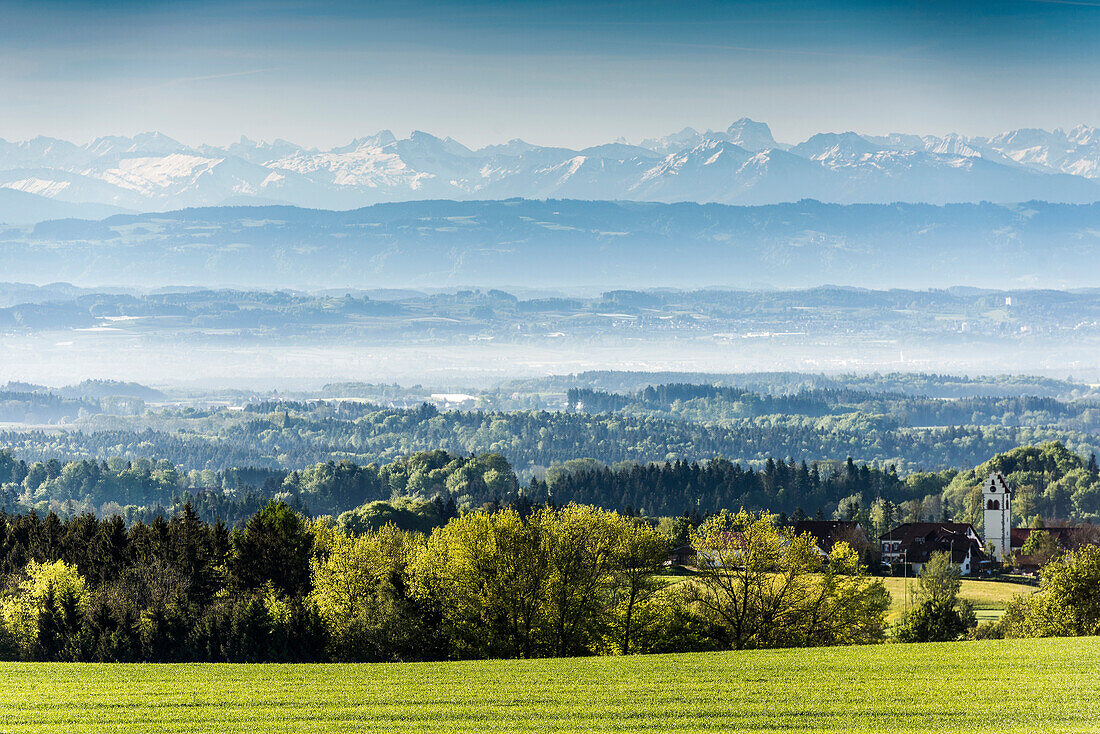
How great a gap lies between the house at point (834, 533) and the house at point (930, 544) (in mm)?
2624

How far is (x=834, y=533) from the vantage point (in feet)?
389

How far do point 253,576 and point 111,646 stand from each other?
8.11 metres

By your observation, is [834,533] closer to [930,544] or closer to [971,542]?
[930,544]

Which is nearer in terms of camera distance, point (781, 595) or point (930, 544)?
point (781, 595)

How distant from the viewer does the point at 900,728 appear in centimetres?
2905

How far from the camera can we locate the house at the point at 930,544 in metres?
112

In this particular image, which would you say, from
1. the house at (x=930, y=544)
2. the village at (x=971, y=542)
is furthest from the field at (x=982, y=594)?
the house at (x=930, y=544)

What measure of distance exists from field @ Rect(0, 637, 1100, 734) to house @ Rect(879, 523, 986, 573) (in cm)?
7004

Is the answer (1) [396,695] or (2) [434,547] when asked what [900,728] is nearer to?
(1) [396,695]

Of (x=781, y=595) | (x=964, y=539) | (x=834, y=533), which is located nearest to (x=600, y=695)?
(x=781, y=595)

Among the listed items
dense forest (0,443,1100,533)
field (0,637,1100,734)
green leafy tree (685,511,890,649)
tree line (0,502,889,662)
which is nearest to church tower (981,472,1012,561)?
dense forest (0,443,1100,533)

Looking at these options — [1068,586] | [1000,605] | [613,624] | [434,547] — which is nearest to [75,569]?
[434,547]

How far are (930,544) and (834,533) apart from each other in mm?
8381

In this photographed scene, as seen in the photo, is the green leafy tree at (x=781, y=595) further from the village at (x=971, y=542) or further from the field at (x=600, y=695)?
the village at (x=971, y=542)
